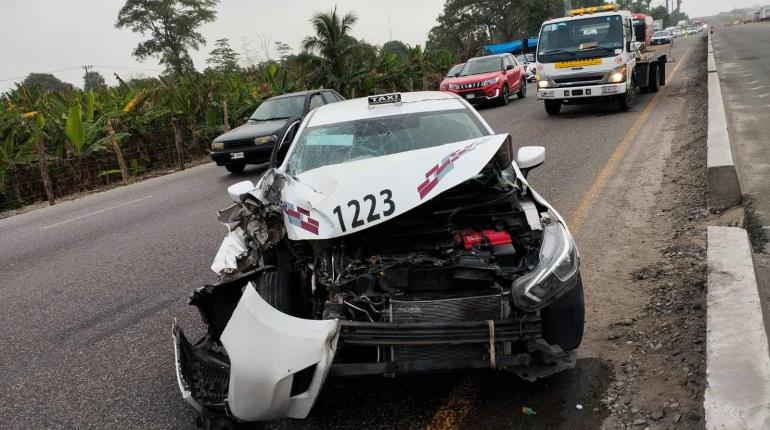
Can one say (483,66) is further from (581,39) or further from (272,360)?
(272,360)

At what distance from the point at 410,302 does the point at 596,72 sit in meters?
12.8

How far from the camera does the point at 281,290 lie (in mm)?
3600

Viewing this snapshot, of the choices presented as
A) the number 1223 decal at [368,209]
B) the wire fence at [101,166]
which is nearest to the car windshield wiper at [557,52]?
the wire fence at [101,166]

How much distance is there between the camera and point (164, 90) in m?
18.8

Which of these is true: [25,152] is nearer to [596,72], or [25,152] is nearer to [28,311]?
[28,311]

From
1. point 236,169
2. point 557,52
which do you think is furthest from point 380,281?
point 557,52

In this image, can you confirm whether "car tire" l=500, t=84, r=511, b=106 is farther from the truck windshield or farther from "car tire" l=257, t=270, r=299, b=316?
"car tire" l=257, t=270, r=299, b=316

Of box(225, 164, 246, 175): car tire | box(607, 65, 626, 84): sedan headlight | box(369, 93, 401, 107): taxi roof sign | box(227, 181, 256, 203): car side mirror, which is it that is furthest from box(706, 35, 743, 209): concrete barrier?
box(225, 164, 246, 175): car tire

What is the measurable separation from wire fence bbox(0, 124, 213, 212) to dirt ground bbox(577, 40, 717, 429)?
12.2 m

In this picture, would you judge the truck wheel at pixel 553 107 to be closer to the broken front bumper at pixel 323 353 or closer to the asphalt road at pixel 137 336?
the asphalt road at pixel 137 336

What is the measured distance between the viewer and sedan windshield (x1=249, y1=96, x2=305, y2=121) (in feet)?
45.9

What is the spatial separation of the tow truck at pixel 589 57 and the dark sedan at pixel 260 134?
5331 millimetres

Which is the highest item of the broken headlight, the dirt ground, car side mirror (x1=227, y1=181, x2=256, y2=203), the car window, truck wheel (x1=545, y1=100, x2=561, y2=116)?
the car window

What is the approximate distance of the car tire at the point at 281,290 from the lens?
3544mm
